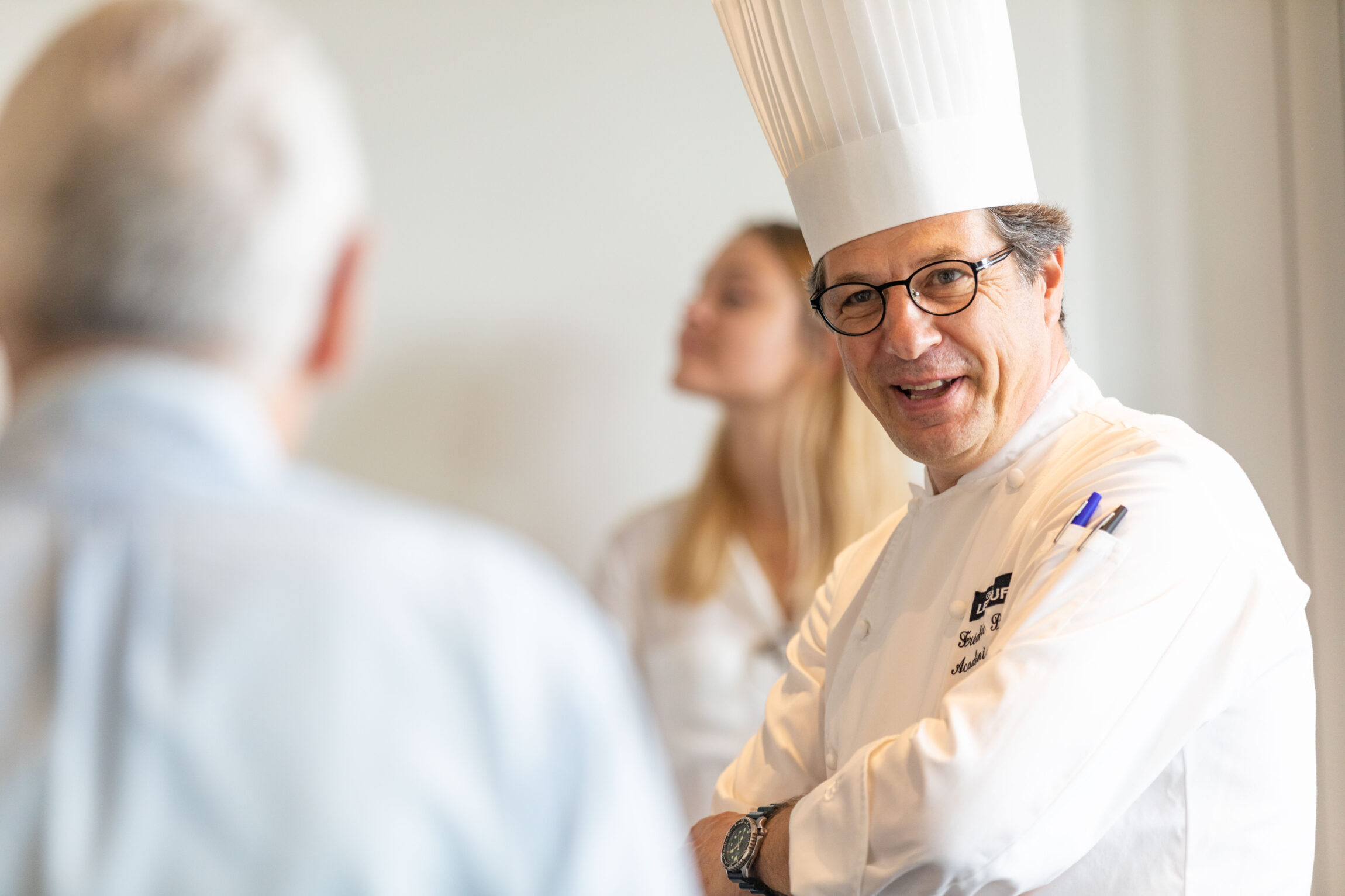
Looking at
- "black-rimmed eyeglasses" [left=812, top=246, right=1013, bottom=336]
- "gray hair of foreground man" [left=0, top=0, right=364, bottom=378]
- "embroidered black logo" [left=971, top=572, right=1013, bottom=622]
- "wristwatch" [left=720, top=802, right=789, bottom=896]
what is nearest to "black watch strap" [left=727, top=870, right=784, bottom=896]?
"wristwatch" [left=720, top=802, right=789, bottom=896]

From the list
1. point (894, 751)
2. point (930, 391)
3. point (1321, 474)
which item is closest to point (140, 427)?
point (894, 751)

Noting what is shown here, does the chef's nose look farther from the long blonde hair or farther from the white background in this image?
the white background

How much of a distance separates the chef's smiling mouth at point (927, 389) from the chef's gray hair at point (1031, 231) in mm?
162

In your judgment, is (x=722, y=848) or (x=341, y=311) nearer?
(x=341, y=311)

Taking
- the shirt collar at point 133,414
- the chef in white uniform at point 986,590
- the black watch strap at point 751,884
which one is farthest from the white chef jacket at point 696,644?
the shirt collar at point 133,414

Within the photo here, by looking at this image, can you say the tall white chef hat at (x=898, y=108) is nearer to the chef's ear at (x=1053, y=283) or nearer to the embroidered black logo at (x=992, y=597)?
the chef's ear at (x=1053, y=283)

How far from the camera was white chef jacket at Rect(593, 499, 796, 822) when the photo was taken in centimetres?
262

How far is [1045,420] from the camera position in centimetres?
152

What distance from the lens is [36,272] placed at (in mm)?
651

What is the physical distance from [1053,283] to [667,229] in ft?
4.61

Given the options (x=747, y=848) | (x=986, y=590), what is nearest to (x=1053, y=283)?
(x=986, y=590)

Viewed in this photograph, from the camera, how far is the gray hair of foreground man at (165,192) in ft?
2.13

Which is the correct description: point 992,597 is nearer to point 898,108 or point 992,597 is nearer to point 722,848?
point 722,848

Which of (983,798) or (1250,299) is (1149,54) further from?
(983,798)
